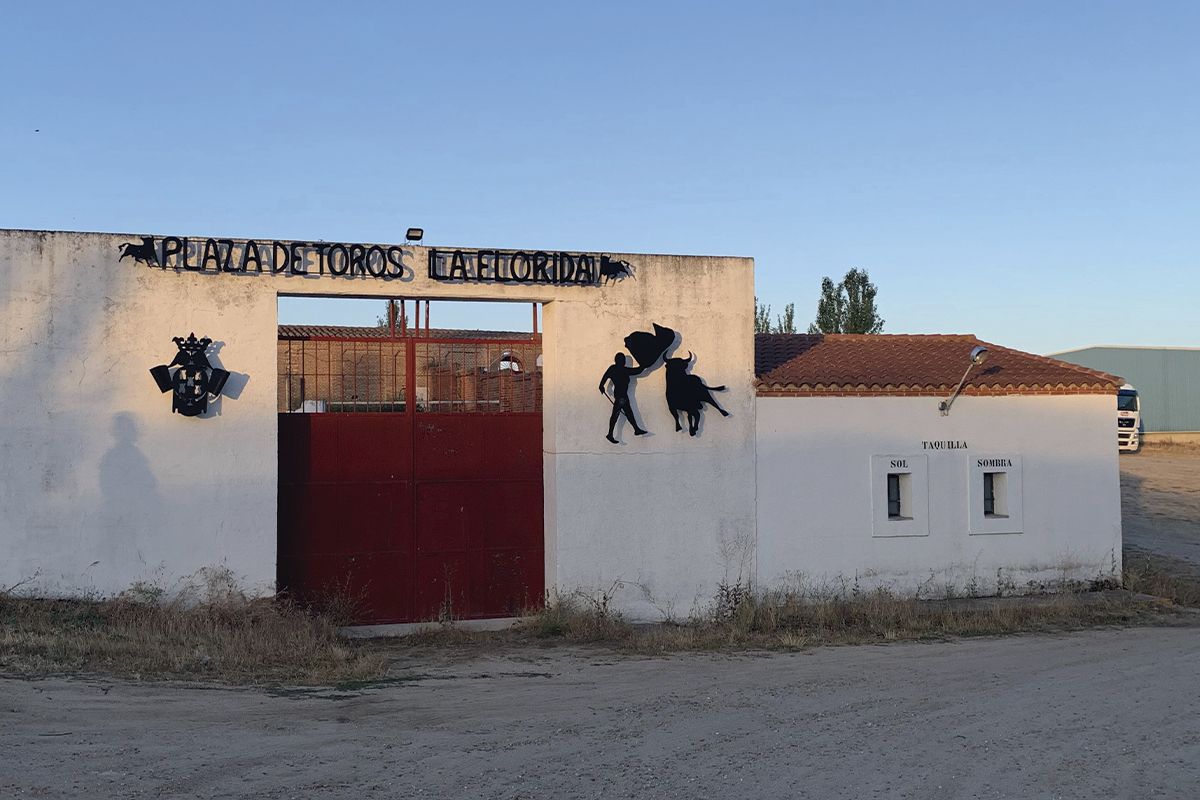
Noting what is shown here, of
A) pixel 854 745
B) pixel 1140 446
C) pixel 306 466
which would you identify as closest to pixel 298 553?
pixel 306 466

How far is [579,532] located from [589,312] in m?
3.01

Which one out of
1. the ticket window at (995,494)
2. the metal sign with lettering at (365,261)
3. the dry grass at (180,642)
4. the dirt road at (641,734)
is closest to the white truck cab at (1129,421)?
the ticket window at (995,494)

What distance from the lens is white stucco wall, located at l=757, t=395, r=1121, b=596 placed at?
15.9 m

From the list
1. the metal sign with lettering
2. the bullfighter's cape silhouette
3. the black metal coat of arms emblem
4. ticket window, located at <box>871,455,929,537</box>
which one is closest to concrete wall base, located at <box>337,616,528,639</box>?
the black metal coat of arms emblem

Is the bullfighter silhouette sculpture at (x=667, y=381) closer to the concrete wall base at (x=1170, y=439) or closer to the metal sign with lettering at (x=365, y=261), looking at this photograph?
the metal sign with lettering at (x=365, y=261)

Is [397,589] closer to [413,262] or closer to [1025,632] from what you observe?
[413,262]

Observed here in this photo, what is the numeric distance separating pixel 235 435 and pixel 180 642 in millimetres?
2754

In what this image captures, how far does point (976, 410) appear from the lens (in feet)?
55.4

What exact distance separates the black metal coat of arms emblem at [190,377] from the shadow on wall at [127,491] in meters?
0.60

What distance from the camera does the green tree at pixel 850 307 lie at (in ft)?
116

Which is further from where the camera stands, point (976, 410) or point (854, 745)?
point (976, 410)

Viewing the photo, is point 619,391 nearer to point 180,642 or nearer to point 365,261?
point 365,261

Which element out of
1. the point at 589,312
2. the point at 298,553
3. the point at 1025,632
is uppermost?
the point at 589,312

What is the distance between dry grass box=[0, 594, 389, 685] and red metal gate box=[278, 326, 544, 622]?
116 centimetres
